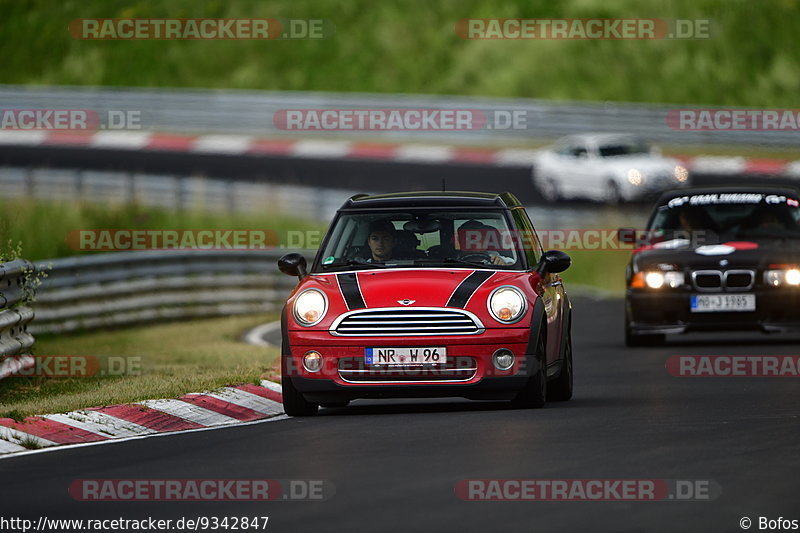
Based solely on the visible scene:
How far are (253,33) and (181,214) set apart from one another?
2489cm

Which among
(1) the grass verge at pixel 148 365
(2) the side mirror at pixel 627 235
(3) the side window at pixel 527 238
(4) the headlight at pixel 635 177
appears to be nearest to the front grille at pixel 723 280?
(2) the side mirror at pixel 627 235

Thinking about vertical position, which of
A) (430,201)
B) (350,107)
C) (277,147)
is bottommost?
(430,201)

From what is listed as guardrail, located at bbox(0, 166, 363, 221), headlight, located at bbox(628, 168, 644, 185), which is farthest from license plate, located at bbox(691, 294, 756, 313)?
headlight, located at bbox(628, 168, 644, 185)

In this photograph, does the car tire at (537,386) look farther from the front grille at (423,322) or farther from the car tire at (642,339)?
the car tire at (642,339)

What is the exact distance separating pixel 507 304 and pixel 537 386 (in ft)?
2.00

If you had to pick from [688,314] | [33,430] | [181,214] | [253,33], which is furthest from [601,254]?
[253,33]

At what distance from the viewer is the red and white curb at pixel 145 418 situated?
11023mm

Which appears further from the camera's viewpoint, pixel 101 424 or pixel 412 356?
pixel 412 356

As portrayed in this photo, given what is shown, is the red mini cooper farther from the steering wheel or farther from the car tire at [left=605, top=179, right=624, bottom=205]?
the car tire at [left=605, top=179, right=624, bottom=205]

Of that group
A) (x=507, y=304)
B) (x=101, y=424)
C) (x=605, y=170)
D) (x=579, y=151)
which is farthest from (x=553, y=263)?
(x=579, y=151)

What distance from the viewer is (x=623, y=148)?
122 ft

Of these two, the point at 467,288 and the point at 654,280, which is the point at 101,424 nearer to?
the point at 467,288

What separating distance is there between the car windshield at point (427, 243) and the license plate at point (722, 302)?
4967mm

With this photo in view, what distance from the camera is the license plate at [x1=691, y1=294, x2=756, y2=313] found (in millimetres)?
17453
